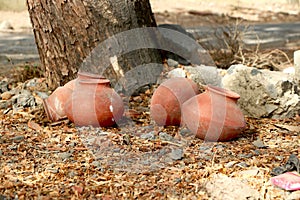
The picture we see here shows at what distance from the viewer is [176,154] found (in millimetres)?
3576

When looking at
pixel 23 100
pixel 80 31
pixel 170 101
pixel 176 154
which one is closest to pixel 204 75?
pixel 170 101

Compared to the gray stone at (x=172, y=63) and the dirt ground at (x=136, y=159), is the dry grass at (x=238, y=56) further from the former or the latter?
the dirt ground at (x=136, y=159)

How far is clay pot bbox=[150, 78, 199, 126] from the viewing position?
397 centimetres

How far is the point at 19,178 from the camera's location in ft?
10.6

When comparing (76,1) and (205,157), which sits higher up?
(76,1)

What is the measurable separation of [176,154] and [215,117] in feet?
1.29

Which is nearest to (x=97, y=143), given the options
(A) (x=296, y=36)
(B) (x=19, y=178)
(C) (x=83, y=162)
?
(C) (x=83, y=162)

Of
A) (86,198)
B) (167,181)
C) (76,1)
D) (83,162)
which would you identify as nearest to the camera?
(86,198)

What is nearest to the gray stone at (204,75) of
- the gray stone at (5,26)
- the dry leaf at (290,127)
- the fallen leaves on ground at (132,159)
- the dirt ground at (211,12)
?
the fallen leaves on ground at (132,159)

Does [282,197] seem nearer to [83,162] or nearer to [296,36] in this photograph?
[83,162]

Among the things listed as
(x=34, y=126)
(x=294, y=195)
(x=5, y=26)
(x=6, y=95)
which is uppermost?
(x=5, y=26)

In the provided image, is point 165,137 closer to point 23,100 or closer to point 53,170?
point 53,170

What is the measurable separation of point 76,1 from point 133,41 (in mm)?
601

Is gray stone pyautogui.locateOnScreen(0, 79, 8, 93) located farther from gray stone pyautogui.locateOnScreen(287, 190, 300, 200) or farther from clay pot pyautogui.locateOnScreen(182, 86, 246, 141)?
gray stone pyautogui.locateOnScreen(287, 190, 300, 200)
